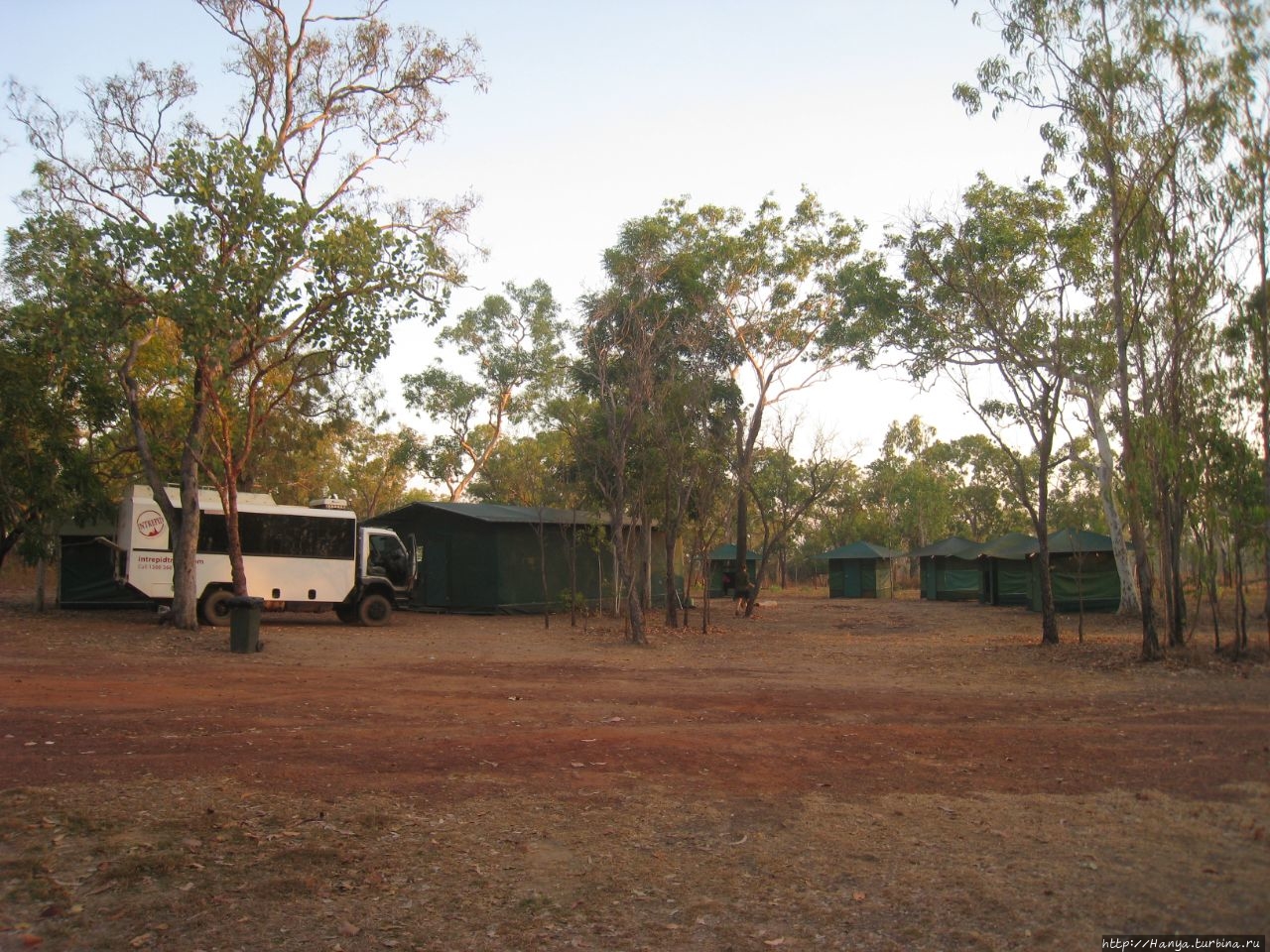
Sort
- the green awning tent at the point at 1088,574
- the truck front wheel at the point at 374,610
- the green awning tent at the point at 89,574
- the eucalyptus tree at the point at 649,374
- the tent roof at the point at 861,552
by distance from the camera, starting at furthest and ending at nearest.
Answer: the tent roof at the point at 861,552, the green awning tent at the point at 1088,574, the green awning tent at the point at 89,574, the truck front wheel at the point at 374,610, the eucalyptus tree at the point at 649,374

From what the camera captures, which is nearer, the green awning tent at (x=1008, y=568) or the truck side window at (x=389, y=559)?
the truck side window at (x=389, y=559)

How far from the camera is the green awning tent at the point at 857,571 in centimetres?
4484

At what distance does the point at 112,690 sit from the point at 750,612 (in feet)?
60.8

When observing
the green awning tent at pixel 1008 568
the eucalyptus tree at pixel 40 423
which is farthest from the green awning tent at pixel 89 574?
the green awning tent at pixel 1008 568

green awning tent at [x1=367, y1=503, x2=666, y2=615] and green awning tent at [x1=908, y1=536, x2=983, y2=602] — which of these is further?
green awning tent at [x1=908, y1=536, x2=983, y2=602]

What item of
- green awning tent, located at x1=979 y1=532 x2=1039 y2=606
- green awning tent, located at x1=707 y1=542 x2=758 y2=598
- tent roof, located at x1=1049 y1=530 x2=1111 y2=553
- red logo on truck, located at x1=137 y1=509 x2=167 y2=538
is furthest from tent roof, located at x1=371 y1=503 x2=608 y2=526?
green awning tent, located at x1=707 y1=542 x2=758 y2=598

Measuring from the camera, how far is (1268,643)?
1466cm

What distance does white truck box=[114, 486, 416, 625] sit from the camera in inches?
757

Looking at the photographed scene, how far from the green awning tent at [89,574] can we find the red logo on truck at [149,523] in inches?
180

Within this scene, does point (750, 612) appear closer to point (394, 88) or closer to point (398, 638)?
point (398, 638)

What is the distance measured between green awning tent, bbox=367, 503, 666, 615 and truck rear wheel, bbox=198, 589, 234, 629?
19.2 ft

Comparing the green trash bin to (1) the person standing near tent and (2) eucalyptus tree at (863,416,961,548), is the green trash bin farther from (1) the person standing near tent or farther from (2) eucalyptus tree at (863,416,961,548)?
(2) eucalyptus tree at (863,416,961,548)

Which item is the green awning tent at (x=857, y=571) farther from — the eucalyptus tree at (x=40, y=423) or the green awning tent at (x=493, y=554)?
the eucalyptus tree at (x=40, y=423)

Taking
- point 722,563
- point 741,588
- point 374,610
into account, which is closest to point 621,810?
point 374,610
